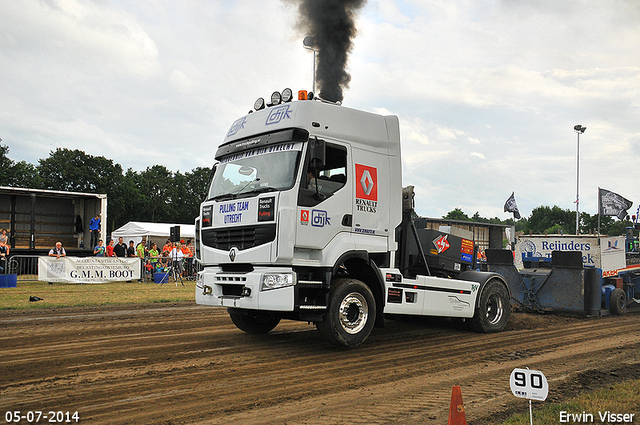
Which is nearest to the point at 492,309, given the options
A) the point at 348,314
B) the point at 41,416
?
the point at 348,314

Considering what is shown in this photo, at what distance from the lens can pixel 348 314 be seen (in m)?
7.23

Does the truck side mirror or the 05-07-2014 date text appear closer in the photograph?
the 05-07-2014 date text

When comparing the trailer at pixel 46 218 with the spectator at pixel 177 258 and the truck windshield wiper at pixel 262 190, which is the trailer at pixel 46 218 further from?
the truck windshield wiper at pixel 262 190

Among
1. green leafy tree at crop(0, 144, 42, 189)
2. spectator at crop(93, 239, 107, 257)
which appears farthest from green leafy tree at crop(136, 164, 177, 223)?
spectator at crop(93, 239, 107, 257)

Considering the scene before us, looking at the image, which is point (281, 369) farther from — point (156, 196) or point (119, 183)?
point (156, 196)

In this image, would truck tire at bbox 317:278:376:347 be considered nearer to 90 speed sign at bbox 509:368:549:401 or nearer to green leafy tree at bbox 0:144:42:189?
90 speed sign at bbox 509:368:549:401

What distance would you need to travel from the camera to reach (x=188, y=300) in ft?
50.0

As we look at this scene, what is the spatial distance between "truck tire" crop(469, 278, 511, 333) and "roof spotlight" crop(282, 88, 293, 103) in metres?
5.10

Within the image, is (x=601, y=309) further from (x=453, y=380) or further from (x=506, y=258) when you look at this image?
(x=453, y=380)

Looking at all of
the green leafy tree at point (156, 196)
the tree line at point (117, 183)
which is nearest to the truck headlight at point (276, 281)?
the tree line at point (117, 183)

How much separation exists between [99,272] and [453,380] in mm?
16733

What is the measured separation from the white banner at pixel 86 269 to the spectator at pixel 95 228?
4.33 metres

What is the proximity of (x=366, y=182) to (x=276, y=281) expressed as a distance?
84.7 inches

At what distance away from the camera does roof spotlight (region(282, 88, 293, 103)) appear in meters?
7.71
